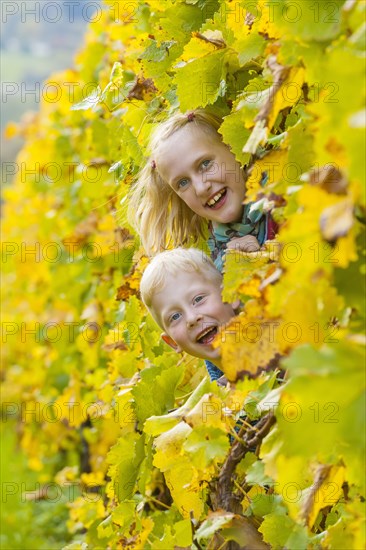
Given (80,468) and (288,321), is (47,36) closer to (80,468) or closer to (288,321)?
(80,468)

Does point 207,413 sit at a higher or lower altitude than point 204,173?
lower

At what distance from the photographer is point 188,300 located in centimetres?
231

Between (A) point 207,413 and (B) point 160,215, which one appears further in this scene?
(B) point 160,215

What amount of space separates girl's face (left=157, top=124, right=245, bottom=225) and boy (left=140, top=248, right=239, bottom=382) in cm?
13

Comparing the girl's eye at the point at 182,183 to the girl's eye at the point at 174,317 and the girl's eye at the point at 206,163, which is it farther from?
the girl's eye at the point at 174,317

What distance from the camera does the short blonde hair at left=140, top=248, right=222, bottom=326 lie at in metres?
2.34

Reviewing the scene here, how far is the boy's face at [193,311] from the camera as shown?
2.28 m

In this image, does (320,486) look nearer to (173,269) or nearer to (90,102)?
(173,269)

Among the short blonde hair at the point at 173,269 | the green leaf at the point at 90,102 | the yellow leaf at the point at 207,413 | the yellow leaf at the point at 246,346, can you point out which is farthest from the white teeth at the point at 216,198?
the yellow leaf at the point at 246,346

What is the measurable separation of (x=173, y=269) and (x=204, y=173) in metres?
0.26

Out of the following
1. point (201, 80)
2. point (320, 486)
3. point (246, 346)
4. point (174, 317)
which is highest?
point (201, 80)

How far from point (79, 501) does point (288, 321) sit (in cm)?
325

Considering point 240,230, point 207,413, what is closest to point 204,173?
point 240,230

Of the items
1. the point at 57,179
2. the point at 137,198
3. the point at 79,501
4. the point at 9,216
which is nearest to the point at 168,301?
the point at 137,198
